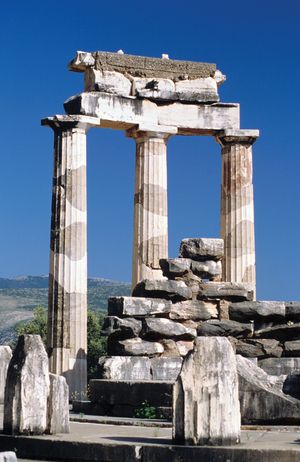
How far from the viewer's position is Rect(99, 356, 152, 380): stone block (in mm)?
23562

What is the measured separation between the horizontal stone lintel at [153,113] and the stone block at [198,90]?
214 mm

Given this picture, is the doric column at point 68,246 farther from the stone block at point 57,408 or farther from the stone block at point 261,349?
the stone block at point 57,408

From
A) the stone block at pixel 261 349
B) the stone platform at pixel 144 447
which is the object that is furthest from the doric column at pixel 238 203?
the stone platform at pixel 144 447

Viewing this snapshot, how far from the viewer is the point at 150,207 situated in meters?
36.9

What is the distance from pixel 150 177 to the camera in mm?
37094

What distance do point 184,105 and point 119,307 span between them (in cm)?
1334

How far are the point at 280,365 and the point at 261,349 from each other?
75 centimetres

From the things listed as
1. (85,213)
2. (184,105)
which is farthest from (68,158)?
(184,105)

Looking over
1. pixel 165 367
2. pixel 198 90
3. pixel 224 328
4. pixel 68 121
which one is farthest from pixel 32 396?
pixel 198 90

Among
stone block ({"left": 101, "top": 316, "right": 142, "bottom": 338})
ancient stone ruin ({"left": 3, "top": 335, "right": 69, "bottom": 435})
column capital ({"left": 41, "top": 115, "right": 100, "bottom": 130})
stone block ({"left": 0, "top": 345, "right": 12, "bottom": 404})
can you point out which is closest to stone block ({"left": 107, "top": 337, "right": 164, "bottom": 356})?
stone block ({"left": 101, "top": 316, "right": 142, "bottom": 338})

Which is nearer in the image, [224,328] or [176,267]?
[224,328]

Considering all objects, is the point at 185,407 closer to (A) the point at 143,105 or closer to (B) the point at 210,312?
(B) the point at 210,312

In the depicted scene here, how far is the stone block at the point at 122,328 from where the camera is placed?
82.2 feet

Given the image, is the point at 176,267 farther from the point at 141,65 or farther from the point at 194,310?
the point at 141,65
